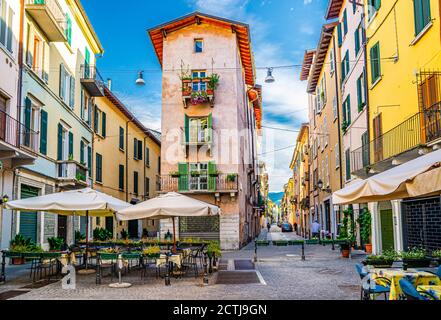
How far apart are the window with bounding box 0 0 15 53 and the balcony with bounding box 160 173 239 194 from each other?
12.6 metres

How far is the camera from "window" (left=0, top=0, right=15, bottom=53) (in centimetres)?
1568

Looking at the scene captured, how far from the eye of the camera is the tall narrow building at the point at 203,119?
2688cm

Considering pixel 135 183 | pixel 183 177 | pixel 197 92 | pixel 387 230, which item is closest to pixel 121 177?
pixel 135 183

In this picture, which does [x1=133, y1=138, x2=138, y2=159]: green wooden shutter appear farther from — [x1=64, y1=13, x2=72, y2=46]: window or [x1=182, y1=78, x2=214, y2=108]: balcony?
[x1=64, y1=13, x2=72, y2=46]: window

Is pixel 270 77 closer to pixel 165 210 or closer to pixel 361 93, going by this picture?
pixel 361 93

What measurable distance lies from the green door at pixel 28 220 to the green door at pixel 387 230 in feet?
46.3

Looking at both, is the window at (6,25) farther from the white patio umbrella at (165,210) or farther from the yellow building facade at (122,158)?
the yellow building facade at (122,158)

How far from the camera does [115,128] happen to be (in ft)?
112

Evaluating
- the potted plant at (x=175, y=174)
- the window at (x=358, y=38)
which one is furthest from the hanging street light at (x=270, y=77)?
the potted plant at (x=175, y=174)

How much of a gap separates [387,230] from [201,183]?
1174cm

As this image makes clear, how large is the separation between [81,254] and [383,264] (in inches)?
342

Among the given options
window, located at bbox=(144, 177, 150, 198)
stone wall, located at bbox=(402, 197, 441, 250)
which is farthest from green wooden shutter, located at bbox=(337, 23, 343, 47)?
window, located at bbox=(144, 177, 150, 198)

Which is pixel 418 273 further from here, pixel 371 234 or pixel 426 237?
pixel 371 234
